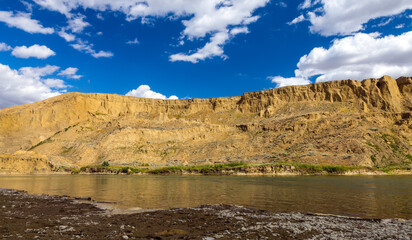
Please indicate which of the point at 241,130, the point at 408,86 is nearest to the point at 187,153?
the point at 241,130

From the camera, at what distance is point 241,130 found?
330 ft

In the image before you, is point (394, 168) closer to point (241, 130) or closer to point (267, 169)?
point (267, 169)

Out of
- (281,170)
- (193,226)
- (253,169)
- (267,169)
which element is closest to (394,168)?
(281,170)

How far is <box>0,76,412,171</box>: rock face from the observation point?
73.2 metres

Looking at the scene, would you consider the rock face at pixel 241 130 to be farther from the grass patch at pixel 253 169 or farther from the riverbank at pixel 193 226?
the riverbank at pixel 193 226

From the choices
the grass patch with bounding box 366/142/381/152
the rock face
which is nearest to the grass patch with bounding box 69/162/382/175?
the rock face

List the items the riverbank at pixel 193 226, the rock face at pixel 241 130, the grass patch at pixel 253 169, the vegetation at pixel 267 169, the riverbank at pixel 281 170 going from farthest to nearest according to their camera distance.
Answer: the rock face at pixel 241 130 < the grass patch at pixel 253 169 < the vegetation at pixel 267 169 < the riverbank at pixel 281 170 < the riverbank at pixel 193 226

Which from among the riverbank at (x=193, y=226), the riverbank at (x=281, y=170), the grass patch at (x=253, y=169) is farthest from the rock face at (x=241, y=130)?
the riverbank at (x=193, y=226)

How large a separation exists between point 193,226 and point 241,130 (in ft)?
295

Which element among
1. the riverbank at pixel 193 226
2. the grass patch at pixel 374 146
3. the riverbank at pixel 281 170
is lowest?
the riverbank at pixel 281 170

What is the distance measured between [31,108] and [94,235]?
480 feet

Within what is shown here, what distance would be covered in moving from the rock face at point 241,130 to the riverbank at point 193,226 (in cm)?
5804

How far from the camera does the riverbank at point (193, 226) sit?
9.93m

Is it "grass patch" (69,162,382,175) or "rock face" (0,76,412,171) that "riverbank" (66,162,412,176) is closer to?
"grass patch" (69,162,382,175)
